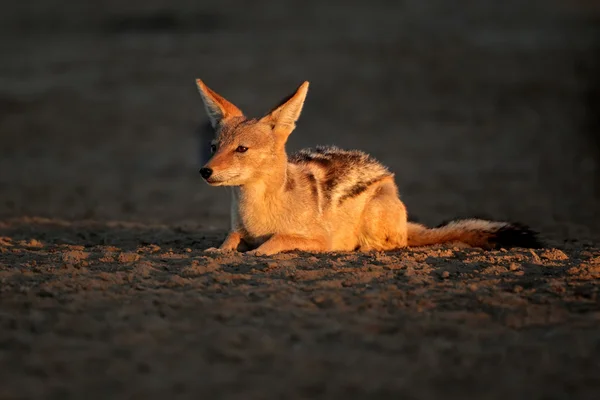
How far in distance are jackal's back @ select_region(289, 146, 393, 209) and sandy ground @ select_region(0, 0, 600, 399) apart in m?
1.17

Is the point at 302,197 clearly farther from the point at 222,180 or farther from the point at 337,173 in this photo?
the point at 222,180

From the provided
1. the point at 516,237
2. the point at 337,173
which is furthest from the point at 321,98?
the point at 516,237

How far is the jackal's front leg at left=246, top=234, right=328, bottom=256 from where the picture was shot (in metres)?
9.49

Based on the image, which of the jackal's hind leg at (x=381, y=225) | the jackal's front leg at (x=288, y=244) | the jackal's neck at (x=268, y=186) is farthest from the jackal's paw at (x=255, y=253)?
the jackal's hind leg at (x=381, y=225)

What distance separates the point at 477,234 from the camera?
34.8ft

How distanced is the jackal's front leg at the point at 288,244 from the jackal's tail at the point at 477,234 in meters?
1.42

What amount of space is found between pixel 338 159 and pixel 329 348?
176 inches

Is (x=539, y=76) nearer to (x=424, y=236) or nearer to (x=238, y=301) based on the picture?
(x=424, y=236)

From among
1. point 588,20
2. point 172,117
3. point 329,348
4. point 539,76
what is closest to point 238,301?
point 329,348

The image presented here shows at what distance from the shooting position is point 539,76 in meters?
28.9

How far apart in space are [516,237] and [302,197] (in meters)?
2.43

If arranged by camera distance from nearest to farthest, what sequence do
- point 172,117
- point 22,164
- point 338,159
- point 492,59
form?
1. point 338,159
2. point 22,164
3. point 172,117
4. point 492,59

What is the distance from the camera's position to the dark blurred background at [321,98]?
17.1 m

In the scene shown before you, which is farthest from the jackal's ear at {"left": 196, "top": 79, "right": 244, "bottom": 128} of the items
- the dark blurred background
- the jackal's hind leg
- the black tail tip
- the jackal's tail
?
the black tail tip
